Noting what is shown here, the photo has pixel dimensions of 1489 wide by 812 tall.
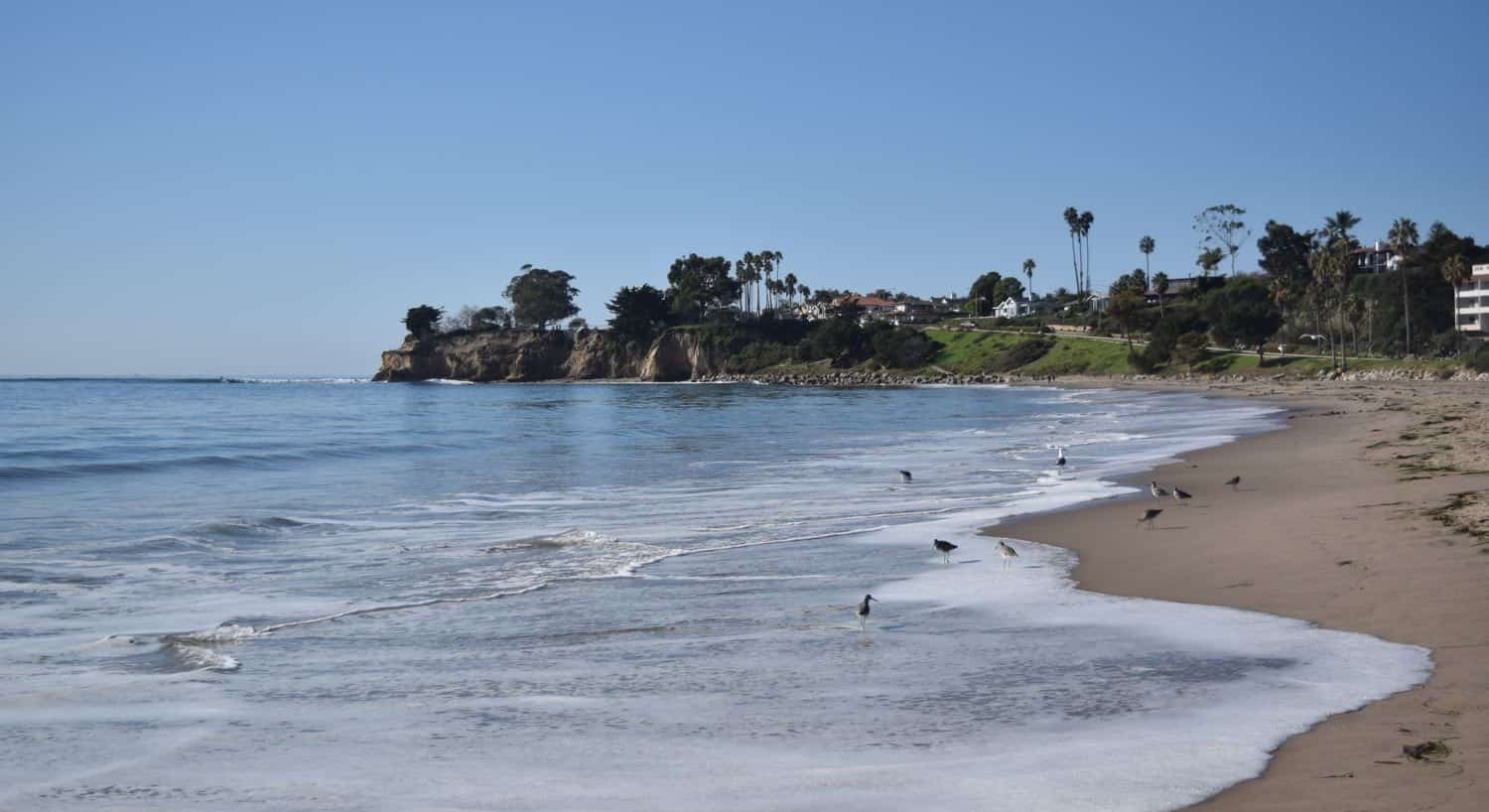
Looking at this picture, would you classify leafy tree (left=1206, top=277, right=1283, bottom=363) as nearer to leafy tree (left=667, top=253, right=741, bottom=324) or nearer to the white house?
the white house

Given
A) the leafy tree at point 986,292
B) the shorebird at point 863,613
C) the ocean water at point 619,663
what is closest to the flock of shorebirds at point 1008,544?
the shorebird at point 863,613

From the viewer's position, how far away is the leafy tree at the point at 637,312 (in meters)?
165

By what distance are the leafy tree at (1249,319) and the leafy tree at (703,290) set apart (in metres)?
80.3

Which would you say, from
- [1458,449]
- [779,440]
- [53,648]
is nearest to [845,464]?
[779,440]

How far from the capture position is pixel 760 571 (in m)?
14.1

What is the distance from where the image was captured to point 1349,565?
12.0 metres

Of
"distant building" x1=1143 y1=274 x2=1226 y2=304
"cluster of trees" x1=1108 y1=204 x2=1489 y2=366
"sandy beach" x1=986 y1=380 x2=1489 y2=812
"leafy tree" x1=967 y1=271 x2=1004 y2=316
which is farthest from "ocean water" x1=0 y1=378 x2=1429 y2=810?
"leafy tree" x1=967 y1=271 x2=1004 y2=316

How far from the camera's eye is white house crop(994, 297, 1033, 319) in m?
166

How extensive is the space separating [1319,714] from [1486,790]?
1.65 metres

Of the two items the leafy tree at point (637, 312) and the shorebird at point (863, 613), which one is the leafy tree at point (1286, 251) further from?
the shorebird at point (863, 613)

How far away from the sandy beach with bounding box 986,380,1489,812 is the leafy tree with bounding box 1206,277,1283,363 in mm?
69793

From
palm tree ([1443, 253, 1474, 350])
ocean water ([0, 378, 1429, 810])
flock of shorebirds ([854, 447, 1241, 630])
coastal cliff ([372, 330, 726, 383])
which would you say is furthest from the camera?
coastal cliff ([372, 330, 726, 383])

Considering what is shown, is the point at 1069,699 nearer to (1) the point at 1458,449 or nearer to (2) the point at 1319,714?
(2) the point at 1319,714

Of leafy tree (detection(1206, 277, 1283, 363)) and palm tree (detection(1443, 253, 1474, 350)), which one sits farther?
leafy tree (detection(1206, 277, 1283, 363))
